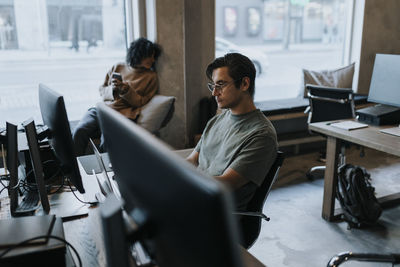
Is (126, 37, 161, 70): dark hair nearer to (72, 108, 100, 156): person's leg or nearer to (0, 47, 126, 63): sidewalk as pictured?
(0, 47, 126, 63): sidewalk

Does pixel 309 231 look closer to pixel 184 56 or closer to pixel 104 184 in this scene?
pixel 104 184

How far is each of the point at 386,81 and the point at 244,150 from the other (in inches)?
80.7

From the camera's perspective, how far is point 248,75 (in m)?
1.91

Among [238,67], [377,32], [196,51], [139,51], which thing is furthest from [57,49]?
[377,32]

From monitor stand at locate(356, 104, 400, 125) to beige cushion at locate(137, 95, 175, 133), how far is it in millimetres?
1623

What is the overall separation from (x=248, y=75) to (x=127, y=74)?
223 cm

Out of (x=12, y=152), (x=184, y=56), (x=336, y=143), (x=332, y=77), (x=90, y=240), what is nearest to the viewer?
(x=90, y=240)

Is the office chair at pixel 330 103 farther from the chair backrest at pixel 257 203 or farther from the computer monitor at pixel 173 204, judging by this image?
the computer monitor at pixel 173 204

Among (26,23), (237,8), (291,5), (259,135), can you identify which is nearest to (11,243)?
(259,135)

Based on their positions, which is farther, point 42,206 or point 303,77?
point 303,77

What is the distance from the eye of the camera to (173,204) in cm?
67

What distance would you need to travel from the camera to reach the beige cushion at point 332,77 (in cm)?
484

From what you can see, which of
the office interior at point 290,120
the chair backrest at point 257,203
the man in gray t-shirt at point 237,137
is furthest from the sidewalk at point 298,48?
the chair backrest at point 257,203

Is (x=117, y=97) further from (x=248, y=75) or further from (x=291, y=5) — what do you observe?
(x=291, y=5)
